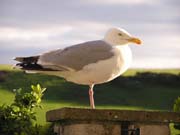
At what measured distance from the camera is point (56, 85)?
24.5 m

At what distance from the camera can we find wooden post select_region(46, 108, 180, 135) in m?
7.11

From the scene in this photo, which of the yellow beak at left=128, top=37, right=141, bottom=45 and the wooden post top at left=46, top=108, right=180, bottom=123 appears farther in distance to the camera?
the yellow beak at left=128, top=37, right=141, bottom=45

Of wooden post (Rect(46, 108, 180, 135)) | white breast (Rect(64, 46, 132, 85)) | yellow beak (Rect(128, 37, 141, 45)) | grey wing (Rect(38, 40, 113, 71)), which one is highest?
yellow beak (Rect(128, 37, 141, 45))

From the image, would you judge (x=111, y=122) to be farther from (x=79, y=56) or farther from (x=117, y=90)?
(x=117, y=90)

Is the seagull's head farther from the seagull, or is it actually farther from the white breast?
the white breast

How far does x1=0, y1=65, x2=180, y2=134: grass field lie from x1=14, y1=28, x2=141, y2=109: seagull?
40.2 ft

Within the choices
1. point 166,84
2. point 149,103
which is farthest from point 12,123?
point 166,84

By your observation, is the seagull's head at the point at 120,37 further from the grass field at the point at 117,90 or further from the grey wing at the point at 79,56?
the grass field at the point at 117,90

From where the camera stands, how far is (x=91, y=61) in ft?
26.6

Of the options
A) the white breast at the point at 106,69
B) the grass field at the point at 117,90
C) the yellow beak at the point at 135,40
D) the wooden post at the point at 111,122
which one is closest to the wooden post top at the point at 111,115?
the wooden post at the point at 111,122

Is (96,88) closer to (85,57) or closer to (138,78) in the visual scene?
(138,78)

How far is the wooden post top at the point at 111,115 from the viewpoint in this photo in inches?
280

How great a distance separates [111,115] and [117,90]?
674 inches

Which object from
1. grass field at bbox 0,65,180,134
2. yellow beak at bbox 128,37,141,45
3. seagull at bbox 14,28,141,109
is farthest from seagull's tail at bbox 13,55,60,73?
grass field at bbox 0,65,180,134
